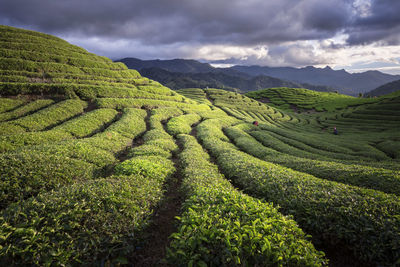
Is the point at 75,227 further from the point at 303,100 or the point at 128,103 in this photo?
the point at 303,100

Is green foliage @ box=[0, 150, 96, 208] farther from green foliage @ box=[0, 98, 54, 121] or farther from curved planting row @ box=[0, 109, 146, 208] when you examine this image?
green foliage @ box=[0, 98, 54, 121]

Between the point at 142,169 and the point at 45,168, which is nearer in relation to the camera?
the point at 45,168

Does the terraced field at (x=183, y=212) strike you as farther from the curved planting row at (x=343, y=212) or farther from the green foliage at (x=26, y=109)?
the green foliage at (x=26, y=109)

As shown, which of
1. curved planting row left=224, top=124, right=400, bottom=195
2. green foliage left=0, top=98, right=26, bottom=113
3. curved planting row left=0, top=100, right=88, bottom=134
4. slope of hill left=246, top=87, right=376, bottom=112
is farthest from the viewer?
slope of hill left=246, top=87, right=376, bottom=112

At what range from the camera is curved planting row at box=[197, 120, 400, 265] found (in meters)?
6.19

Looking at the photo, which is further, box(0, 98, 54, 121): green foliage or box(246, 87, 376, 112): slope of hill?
box(246, 87, 376, 112): slope of hill

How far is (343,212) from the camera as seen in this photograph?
7.31 m

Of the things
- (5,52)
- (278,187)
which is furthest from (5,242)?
(5,52)

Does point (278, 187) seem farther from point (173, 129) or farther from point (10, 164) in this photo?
point (173, 129)

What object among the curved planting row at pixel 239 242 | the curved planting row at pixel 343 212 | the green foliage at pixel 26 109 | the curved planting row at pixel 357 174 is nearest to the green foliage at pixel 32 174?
the curved planting row at pixel 239 242

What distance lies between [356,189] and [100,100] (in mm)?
42103

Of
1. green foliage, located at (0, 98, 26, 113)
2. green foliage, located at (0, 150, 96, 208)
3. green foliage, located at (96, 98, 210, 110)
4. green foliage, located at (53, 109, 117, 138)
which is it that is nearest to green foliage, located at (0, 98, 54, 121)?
green foliage, located at (0, 98, 26, 113)

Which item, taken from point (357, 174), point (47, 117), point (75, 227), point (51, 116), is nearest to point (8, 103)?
point (51, 116)

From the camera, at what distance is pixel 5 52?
3869 centimetres
